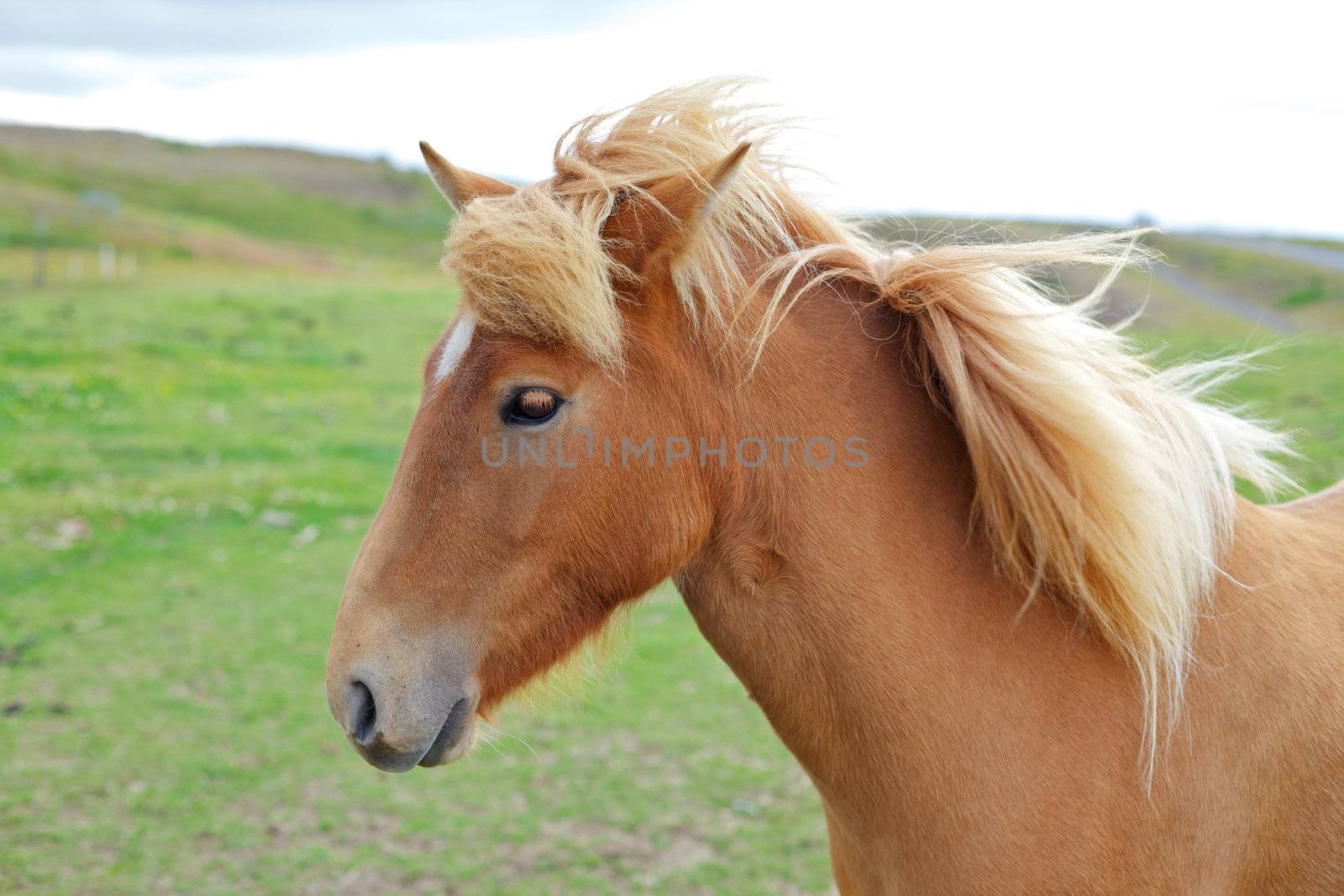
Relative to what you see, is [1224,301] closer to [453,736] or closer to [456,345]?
[456,345]

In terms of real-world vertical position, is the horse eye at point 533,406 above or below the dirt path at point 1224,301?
above

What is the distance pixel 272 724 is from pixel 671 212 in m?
4.48

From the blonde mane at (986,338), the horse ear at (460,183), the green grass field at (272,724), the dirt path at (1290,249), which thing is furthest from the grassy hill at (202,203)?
the dirt path at (1290,249)

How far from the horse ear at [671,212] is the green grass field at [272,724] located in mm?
837

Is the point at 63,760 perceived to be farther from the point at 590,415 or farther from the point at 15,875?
the point at 590,415

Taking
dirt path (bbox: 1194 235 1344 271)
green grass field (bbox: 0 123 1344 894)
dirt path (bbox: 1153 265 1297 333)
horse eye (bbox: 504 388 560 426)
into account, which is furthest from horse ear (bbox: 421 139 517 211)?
dirt path (bbox: 1194 235 1344 271)

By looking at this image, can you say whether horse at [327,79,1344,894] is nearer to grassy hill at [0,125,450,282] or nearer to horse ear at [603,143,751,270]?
horse ear at [603,143,751,270]

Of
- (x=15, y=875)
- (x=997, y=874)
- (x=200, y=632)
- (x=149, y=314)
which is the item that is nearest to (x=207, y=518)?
(x=200, y=632)

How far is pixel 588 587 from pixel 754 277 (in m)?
0.72

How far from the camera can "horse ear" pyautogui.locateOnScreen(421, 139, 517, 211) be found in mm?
2137

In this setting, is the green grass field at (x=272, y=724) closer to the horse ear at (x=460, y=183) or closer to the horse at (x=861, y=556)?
the horse at (x=861, y=556)

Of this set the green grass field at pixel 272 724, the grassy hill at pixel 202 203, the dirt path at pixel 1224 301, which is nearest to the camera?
the green grass field at pixel 272 724

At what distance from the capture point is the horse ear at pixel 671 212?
1.74 m

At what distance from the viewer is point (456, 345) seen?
1.88 meters
